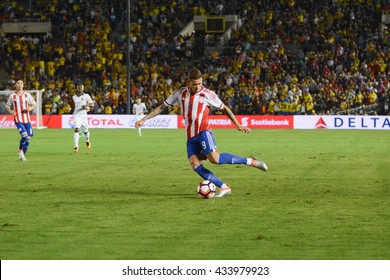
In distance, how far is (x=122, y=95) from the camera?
2025 inches

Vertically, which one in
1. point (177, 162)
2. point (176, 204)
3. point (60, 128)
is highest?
point (176, 204)

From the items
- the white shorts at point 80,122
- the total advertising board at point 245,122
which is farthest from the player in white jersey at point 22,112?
the total advertising board at point 245,122

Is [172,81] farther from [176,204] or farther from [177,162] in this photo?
[176,204]

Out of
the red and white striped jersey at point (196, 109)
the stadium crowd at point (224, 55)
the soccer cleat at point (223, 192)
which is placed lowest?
the stadium crowd at point (224, 55)

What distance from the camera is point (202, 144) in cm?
1451

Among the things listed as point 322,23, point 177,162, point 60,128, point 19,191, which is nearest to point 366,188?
point 19,191

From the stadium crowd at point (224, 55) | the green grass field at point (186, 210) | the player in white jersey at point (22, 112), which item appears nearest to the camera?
the green grass field at point (186, 210)

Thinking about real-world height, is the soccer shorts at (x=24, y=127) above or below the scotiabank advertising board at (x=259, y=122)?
above

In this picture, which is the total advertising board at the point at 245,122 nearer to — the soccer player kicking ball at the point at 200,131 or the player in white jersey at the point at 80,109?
the player in white jersey at the point at 80,109

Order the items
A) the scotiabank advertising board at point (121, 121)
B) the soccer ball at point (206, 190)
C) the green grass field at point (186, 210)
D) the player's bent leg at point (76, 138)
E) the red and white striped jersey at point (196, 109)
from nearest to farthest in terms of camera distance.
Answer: the green grass field at point (186, 210) → the soccer ball at point (206, 190) → the red and white striped jersey at point (196, 109) → the player's bent leg at point (76, 138) → the scotiabank advertising board at point (121, 121)

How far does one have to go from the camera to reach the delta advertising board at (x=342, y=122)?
4597 centimetres

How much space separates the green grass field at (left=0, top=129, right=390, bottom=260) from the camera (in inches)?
372

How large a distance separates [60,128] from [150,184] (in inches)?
1296

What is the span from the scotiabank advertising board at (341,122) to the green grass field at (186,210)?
2204 centimetres
